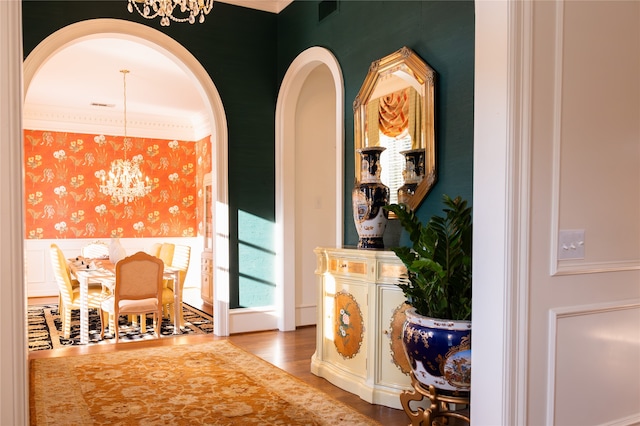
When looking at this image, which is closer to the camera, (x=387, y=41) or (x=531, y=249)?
(x=531, y=249)

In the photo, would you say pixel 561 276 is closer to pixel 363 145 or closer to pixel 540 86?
pixel 540 86

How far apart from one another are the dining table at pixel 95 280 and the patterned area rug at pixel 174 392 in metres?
1.11

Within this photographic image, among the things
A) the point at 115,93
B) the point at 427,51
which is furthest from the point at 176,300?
the point at 427,51

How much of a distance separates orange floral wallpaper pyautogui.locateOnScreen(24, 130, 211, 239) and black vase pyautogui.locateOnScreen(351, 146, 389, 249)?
6.06m

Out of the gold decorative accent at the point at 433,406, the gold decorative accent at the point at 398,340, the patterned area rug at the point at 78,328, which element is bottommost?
the patterned area rug at the point at 78,328

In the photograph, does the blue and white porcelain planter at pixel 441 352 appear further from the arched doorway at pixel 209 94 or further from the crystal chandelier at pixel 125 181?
the crystal chandelier at pixel 125 181

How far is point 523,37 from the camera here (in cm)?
207

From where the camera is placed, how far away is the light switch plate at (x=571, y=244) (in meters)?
2.21

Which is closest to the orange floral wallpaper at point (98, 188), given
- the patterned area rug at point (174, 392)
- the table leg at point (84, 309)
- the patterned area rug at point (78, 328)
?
the patterned area rug at point (78, 328)

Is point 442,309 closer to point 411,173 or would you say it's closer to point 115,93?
point 411,173

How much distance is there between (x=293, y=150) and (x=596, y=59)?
144 inches

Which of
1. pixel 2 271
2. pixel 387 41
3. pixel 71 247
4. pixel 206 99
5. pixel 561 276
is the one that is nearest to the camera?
pixel 2 271

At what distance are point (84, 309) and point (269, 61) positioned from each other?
3286 mm

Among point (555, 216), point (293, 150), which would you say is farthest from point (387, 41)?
point (555, 216)
